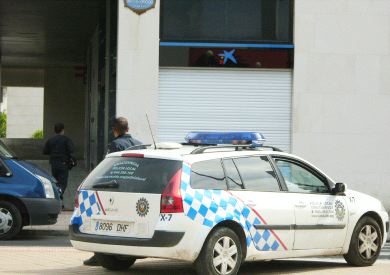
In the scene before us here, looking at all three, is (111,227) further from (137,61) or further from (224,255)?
(137,61)

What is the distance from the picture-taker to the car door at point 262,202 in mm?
9633

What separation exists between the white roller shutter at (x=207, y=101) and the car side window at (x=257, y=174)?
8755 mm

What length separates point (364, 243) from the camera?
10961 millimetres

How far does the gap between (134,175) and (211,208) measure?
0.83 meters

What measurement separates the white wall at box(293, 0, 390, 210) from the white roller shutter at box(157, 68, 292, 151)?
896 millimetres

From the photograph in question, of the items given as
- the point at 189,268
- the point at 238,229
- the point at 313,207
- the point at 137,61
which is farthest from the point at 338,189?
the point at 137,61

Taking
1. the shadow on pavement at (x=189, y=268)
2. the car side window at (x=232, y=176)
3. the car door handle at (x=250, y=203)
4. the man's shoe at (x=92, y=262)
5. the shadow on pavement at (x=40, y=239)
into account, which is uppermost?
the car side window at (x=232, y=176)

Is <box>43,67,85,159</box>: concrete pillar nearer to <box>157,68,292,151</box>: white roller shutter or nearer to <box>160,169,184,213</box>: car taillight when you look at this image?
<box>157,68,292,151</box>: white roller shutter

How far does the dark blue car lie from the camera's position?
1376cm

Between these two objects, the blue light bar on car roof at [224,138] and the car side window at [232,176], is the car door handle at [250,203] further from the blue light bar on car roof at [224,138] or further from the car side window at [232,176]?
the blue light bar on car roof at [224,138]

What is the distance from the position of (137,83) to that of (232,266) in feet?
32.0

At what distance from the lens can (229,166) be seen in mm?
9766

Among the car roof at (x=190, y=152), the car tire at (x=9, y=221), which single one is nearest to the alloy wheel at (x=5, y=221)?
the car tire at (x=9, y=221)

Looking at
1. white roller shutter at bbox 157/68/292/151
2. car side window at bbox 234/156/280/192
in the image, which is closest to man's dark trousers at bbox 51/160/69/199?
white roller shutter at bbox 157/68/292/151
